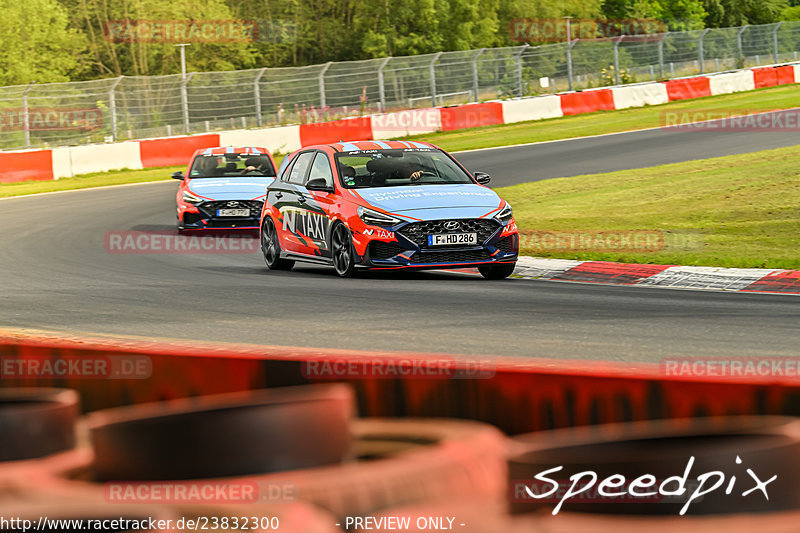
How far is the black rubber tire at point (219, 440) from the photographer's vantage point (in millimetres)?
3186

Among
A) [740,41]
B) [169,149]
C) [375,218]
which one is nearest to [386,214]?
[375,218]

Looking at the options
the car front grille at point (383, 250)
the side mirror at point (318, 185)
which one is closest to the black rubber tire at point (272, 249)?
the side mirror at point (318, 185)

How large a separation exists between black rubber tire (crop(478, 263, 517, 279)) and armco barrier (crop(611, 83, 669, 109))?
2900 centimetres

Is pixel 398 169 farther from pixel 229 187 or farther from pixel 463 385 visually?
pixel 463 385

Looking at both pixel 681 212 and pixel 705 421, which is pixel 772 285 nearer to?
pixel 681 212

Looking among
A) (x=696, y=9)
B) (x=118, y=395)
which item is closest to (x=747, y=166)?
(x=118, y=395)

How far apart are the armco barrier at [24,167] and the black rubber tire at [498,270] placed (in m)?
22.8

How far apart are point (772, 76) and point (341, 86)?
56.0 ft

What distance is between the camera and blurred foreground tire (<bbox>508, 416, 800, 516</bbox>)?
8.74 ft

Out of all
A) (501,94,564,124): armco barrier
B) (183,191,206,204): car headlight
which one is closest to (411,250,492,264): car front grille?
(183,191,206,204): car headlight

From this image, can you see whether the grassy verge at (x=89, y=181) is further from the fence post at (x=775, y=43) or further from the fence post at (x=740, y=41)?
the fence post at (x=775, y=43)

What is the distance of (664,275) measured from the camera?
39.9 ft

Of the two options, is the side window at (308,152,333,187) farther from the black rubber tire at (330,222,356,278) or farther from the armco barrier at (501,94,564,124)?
the armco barrier at (501,94,564,124)

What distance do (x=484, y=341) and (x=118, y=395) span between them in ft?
13.8
